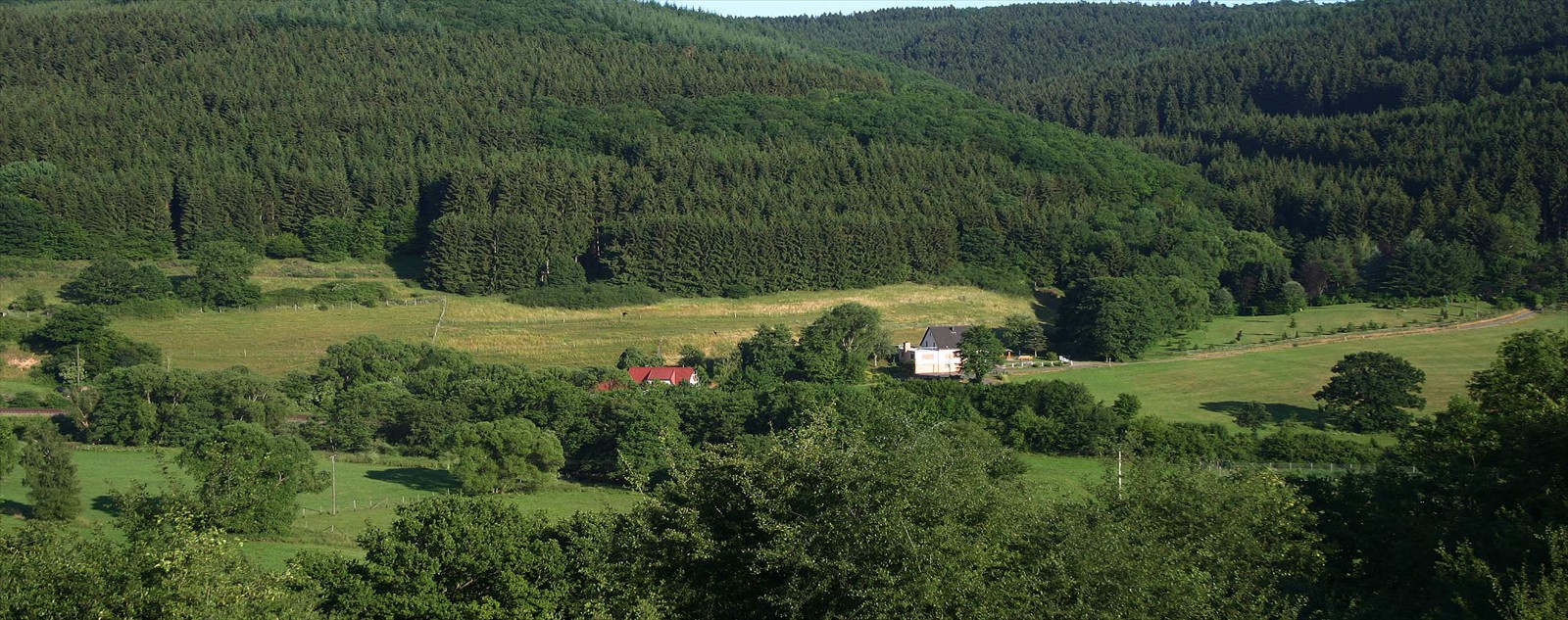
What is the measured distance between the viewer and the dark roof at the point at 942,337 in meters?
74.8

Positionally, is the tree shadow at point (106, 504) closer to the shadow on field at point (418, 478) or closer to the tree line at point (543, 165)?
the shadow on field at point (418, 478)

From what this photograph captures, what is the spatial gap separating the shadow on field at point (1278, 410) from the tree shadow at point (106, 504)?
1848 inches

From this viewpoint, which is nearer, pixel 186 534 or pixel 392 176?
pixel 186 534

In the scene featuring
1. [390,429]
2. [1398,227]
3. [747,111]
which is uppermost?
[747,111]

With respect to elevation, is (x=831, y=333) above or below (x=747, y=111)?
below

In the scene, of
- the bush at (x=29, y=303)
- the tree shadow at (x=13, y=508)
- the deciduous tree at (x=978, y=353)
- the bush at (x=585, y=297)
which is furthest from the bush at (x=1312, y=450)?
the bush at (x=29, y=303)

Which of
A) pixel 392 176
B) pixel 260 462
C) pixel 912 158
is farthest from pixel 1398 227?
pixel 260 462

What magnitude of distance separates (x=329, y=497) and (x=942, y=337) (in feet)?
121

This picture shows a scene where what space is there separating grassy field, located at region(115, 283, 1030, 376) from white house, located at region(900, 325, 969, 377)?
5549 mm

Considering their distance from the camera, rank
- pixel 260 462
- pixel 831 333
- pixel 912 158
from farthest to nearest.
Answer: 1. pixel 912 158
2. pixel 831 333
3. pixel 260 462

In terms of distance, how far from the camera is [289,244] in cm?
9681

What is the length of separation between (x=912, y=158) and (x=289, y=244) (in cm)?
5465

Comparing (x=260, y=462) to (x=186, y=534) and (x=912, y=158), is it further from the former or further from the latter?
(x=912, y=158)

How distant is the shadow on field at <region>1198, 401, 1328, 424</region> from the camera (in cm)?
6091
